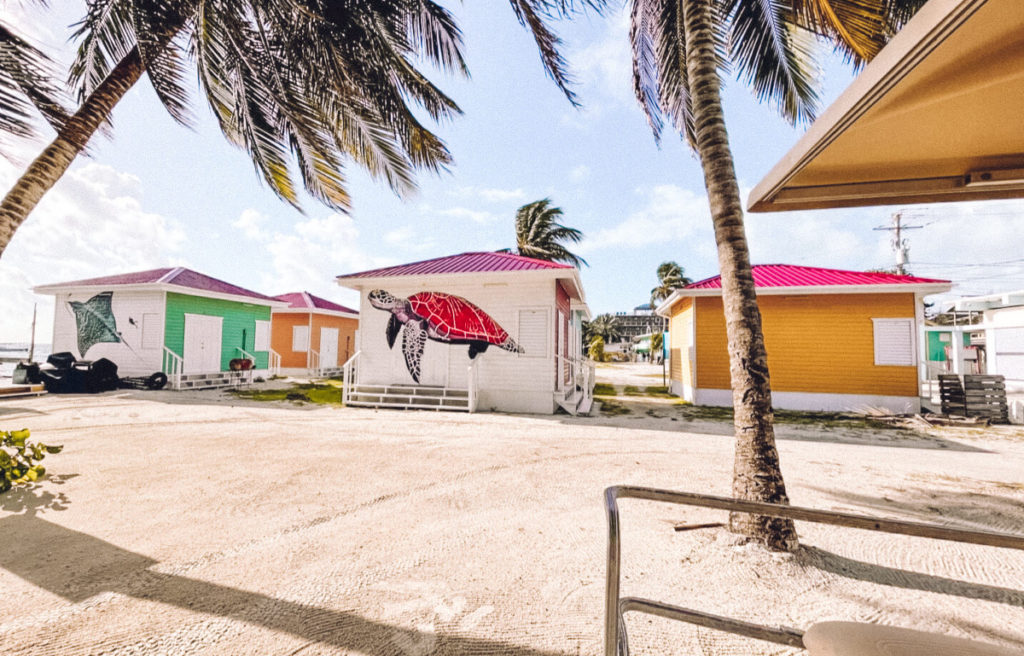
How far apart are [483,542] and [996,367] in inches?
836

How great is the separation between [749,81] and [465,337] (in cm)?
809

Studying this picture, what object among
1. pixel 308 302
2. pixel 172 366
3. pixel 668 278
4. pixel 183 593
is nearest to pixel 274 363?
pixel 308 302

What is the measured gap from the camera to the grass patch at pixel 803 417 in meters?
9.68

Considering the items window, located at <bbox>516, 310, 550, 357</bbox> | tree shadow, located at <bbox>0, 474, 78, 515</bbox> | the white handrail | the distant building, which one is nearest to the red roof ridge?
window, located at <bbox>516, 310, 550, 357</bbox>

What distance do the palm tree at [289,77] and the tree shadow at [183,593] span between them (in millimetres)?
2797

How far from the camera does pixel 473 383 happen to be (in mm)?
10883

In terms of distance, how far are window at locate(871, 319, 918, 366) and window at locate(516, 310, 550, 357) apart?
31.1ft

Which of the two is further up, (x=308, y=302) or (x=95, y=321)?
(x=308, y=302)

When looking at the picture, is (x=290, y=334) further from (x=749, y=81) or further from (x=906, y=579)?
(x=906, y=579)

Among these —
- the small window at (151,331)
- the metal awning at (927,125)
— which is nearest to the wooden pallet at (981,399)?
the metal awning at (927,125)

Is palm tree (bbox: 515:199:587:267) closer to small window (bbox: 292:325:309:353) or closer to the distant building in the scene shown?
small window (bbox: 292:325:309:353)

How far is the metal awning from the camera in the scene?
5.14 ft

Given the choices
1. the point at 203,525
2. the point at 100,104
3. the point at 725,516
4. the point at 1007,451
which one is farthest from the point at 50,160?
the point at 1007,451

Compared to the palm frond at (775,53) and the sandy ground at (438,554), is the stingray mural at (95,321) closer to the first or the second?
the sandy ground at (438,554)
